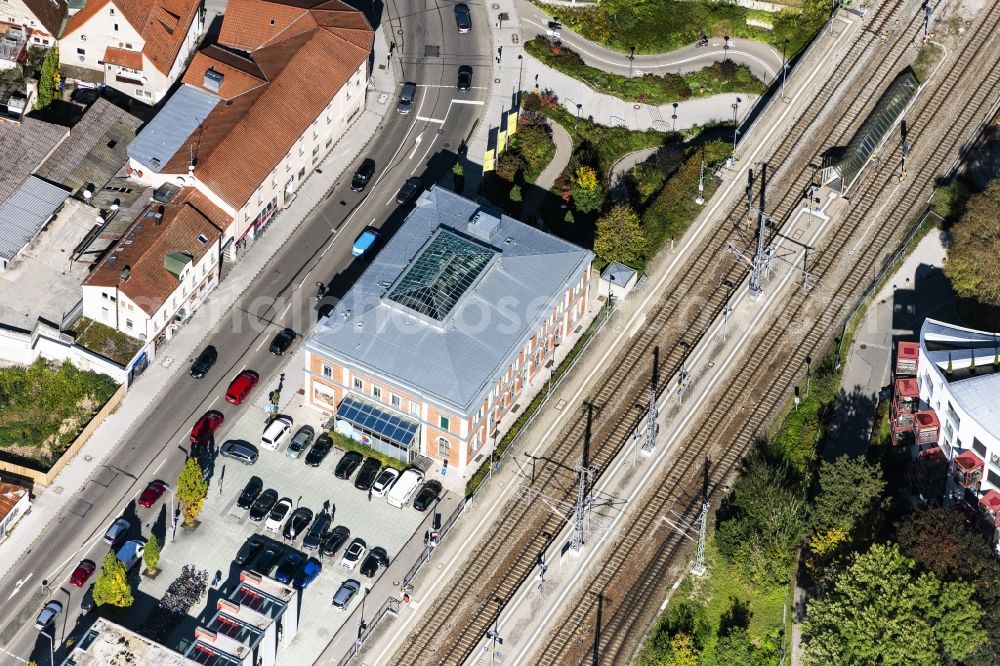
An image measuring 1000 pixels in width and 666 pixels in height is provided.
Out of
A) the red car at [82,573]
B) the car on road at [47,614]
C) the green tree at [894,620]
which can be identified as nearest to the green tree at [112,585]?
the red car at [82,573]

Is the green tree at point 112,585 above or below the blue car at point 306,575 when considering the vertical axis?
below

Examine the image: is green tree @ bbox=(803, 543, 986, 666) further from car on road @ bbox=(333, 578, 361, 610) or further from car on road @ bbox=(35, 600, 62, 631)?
car on road @ bbox=(35, 600, 62, 631)

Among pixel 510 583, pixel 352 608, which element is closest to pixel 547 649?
pixel 510 583

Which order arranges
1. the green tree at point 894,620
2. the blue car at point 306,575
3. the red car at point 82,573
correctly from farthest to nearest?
the blue car at point 306,575 < the red car at point 82,573 < the green tree at point 894,620

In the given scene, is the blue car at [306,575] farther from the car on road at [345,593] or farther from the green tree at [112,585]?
the green tree at [112,585]

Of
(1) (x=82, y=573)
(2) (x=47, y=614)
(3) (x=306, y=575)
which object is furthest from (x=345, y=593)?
(2) (x=47, y=614)

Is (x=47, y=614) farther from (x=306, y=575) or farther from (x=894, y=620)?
(x=894, y=620)

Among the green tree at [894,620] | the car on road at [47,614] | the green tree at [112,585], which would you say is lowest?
the car on road at [47,614]
